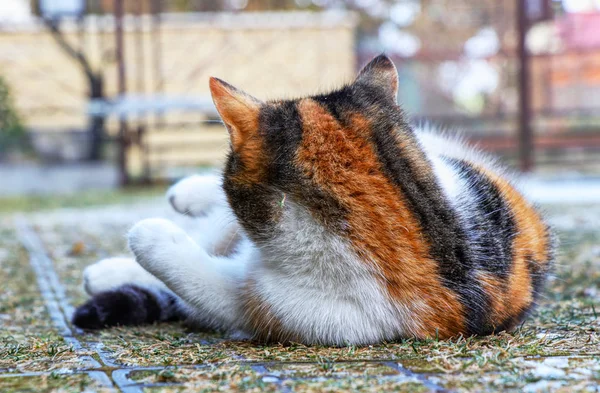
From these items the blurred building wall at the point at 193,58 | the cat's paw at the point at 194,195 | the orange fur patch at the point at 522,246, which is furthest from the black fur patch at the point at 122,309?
the blurred building wall at the point at 193,58

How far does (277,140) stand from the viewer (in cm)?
221

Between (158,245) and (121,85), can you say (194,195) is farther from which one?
(121,85)

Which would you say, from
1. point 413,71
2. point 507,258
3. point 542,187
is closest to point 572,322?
point 507,258

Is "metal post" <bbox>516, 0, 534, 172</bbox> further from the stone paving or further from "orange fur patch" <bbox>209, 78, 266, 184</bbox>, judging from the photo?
"orange fur patch" <bbox>209, 78, 266, 184</bbox>

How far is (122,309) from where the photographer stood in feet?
9.01

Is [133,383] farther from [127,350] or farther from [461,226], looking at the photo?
[461,226]

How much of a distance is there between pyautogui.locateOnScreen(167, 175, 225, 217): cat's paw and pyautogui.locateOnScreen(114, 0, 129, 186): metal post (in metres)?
9.38

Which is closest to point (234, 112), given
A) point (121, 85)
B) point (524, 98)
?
point (524, 98)

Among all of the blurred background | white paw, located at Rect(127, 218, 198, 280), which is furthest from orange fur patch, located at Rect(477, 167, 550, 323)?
the blurred background

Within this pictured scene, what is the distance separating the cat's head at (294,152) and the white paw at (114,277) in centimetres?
86

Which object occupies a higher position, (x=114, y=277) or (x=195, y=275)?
(x=195, y=275)

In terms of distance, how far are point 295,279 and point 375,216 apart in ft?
0.95

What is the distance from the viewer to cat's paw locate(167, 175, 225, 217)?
3.11 meters

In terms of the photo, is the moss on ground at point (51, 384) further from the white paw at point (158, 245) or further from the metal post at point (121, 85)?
the metal post at point (121, 85)
